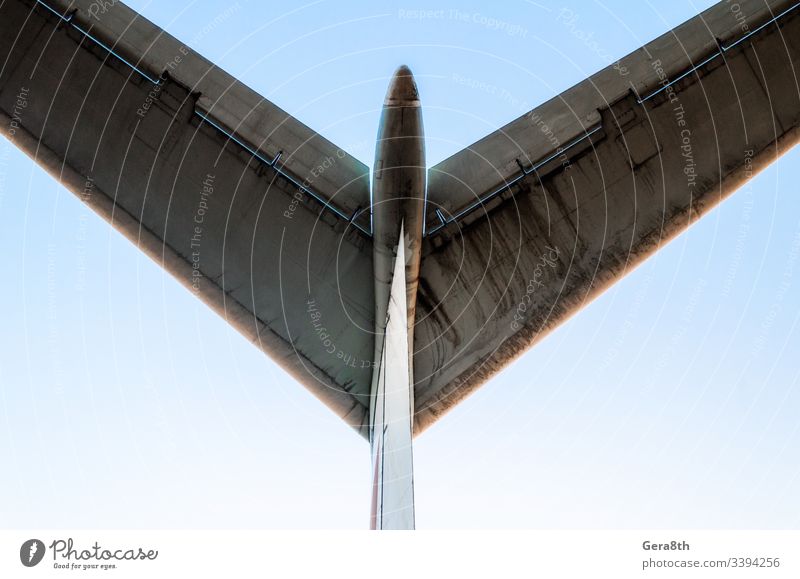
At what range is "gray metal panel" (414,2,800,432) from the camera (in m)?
A: 5.34

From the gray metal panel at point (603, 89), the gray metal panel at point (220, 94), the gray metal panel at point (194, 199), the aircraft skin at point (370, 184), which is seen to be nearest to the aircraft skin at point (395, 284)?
the aircraft skin at point (370, 184)

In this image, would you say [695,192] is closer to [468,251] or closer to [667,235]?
[667,235]

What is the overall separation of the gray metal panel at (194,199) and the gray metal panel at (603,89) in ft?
3.80

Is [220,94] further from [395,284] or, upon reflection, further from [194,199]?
[395,284]

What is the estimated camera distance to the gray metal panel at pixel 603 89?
523cm

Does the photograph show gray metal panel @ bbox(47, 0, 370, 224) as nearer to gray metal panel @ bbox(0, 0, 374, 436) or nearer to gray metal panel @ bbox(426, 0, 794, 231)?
gray metal panel @ bbox(0, 0, 374, 436)

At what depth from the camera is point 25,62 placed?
5.44 m

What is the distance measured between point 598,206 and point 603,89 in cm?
84

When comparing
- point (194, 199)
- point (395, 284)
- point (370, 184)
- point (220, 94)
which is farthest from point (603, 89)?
point (194, 199)

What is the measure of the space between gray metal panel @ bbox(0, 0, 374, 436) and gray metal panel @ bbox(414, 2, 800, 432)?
2.05ft

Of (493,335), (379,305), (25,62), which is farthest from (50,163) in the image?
(493,335)

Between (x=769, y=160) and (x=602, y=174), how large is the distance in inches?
49.5

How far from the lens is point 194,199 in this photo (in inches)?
214

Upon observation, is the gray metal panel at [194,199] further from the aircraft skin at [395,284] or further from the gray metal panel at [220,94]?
the aircraft skin at [395,284]
